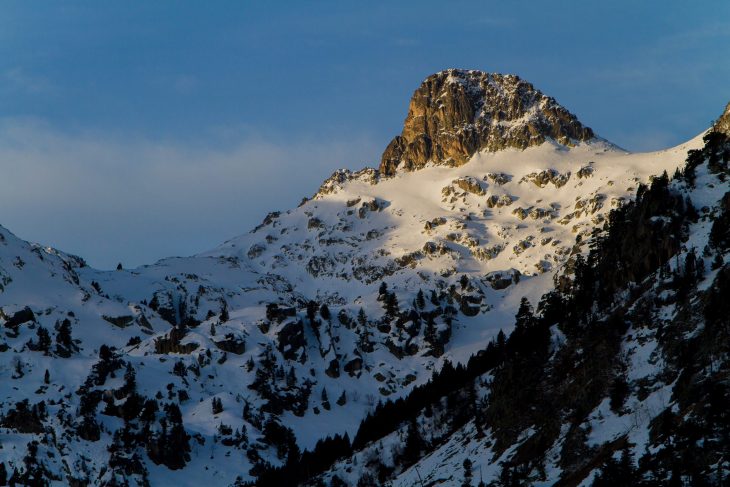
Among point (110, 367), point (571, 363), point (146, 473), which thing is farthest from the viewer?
point (110, 367)

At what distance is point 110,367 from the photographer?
19462 cm

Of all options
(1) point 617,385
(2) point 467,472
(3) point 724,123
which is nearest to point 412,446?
(2) point 467,472

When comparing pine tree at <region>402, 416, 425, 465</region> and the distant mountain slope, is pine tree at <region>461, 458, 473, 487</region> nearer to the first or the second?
the distant mountain slope

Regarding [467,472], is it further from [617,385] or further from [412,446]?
[412,446]

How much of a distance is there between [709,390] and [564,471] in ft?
52.6

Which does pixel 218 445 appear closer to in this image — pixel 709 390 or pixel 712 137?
pixel 712 137

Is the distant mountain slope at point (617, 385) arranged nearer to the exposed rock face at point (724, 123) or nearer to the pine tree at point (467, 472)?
the pine tree at point (467, 472)

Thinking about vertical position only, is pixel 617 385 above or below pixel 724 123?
below

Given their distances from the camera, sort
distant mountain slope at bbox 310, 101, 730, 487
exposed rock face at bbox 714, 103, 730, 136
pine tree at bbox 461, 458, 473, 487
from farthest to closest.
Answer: exposed rock face at bbox 714, 103, 730, 136
pine tree at bbox 461, 458, 473, 487
distant mountain slope at bbox 310, 101, 730, 487

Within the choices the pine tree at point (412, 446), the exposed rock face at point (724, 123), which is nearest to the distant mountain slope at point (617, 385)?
the pine tree at point (412, 446)

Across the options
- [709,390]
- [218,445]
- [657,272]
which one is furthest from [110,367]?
[709,390]

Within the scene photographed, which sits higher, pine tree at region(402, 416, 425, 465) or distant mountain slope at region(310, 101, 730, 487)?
distant mountain slope at region(310, 101, 730, 487)

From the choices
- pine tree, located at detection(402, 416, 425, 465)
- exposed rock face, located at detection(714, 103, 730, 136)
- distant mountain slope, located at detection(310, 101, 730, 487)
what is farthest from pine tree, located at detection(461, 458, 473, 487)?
exposed rock face, located at detection(714, 103, 730, 136)

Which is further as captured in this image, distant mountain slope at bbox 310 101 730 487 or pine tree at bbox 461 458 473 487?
pine tree at bbox 461 458 473 487
